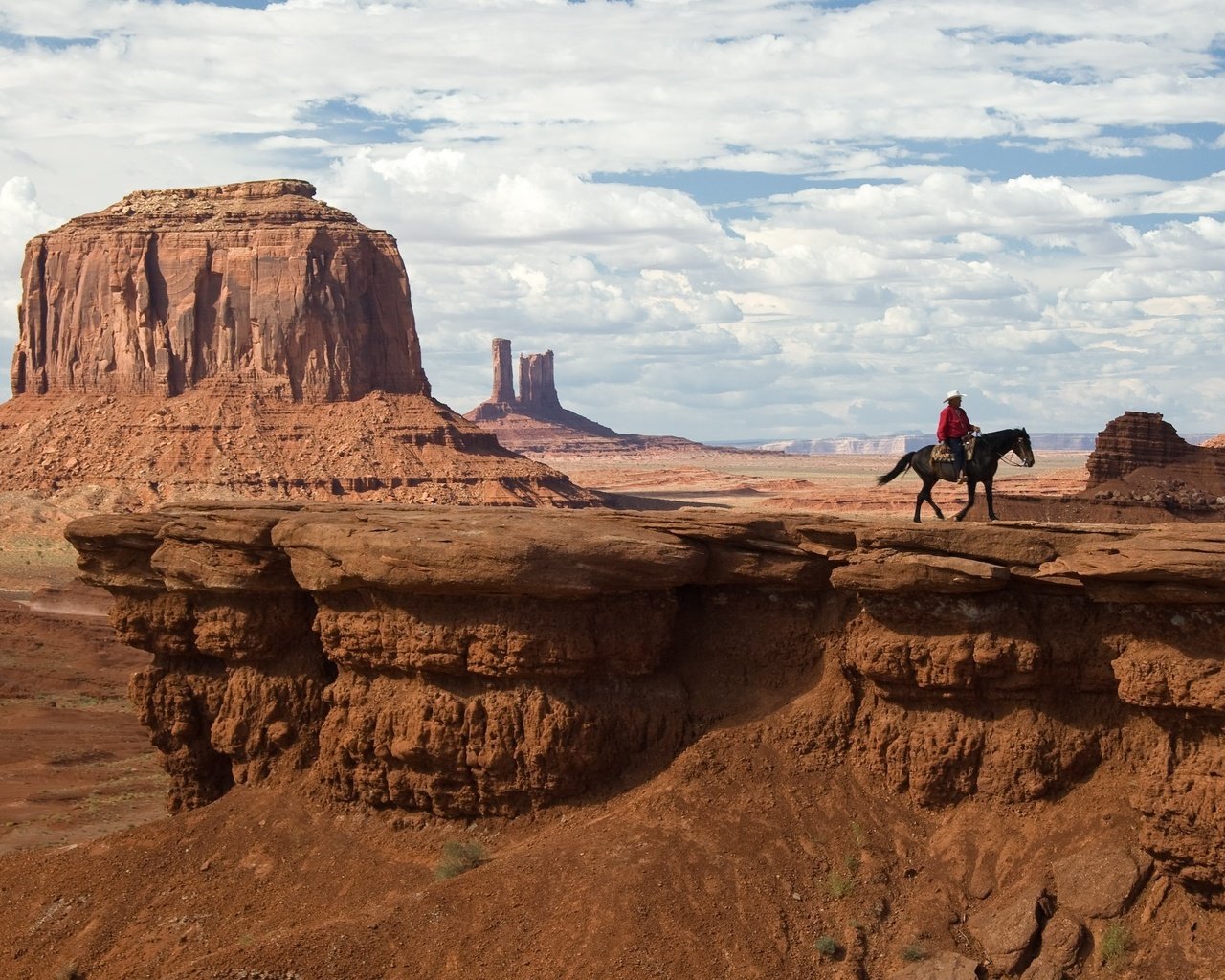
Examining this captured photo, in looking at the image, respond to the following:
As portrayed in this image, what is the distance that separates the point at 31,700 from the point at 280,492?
1752 inches

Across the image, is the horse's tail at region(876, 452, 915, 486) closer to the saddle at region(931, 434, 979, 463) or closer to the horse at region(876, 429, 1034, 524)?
the horse at region(876, 429, 1034, 524)

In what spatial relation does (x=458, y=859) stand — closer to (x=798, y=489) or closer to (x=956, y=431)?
(x=956, y=431)

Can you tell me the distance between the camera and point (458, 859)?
20.0 metres

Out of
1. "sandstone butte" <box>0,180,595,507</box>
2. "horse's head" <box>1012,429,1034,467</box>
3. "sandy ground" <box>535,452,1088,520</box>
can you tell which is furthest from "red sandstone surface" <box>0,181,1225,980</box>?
"sandstone butte" <box>0,180,595,507</box>

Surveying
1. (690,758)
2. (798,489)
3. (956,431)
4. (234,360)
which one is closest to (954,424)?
(956,431)

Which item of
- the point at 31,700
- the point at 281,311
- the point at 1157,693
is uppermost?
the point at 281,311

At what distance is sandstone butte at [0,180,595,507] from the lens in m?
99.2

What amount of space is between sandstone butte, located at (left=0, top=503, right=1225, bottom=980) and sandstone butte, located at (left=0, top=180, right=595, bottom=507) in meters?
Answer: 74.8

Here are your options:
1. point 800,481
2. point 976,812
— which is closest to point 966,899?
point 976,812

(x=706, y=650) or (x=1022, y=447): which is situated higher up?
(x=1022, y=447)

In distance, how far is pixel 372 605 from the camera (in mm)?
21016

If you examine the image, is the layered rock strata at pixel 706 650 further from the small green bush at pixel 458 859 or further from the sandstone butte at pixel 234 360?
the sandstone butte at pixel 234 360

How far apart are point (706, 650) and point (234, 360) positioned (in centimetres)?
8881

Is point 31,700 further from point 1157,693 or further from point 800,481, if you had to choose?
point 800,481
